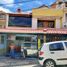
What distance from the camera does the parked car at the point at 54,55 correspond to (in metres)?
19.1

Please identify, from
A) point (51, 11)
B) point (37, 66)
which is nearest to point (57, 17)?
point (51, 11)

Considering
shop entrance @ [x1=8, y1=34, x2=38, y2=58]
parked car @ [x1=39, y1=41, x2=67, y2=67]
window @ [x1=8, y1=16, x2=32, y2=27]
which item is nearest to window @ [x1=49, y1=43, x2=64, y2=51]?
parked car @ [x1=39, y1=41, x2=67, y2=67]

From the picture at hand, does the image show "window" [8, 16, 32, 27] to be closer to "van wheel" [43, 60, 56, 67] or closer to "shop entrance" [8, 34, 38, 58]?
"shop entrance" [8, 34, 38, 58]

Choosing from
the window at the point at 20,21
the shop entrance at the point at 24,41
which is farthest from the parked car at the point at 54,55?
the window at the point at 20,21

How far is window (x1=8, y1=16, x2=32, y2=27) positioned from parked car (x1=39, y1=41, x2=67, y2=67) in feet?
57.3

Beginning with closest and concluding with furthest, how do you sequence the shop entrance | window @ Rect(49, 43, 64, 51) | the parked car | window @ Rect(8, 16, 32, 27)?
the parked car < window @ Rect(49, 43, 64, 51) < the shop entrance < window @ Rect(8, 16, 32, 27)

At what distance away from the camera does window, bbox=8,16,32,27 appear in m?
36.9

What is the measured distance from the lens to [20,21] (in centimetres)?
3734

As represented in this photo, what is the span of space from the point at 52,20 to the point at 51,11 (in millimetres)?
1390

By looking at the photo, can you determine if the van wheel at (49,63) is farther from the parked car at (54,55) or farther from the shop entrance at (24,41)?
the shop entrance at (24,41)

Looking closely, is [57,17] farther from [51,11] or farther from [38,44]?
[38,44]

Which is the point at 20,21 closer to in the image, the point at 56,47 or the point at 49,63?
the point at 56,47

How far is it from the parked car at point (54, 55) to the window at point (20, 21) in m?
17.5

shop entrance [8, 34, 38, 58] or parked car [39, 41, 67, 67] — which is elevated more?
shop entrance [8, 34, 38, 58]
